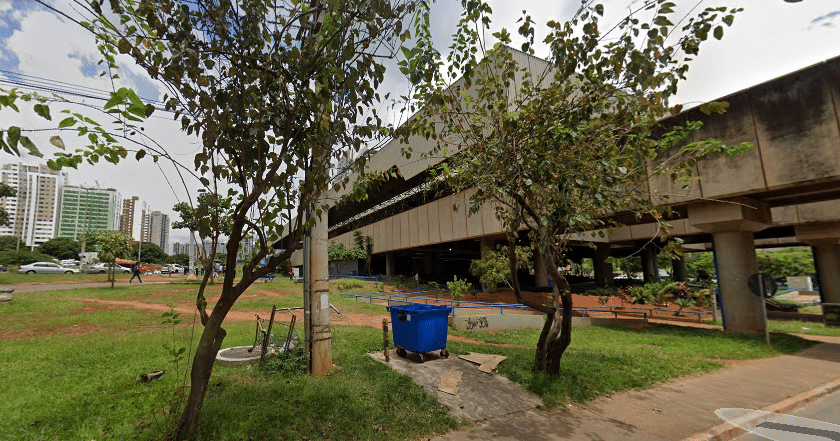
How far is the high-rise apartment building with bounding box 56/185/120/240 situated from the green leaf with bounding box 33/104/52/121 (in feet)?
430

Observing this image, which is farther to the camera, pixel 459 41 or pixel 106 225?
pixel 106 225

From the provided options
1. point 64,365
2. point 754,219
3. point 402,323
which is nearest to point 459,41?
point 402,323

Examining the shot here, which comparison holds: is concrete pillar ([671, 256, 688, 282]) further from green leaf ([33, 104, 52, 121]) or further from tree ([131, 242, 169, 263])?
tree ([131, 242, 169, 263])

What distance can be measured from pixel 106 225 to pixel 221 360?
133 m

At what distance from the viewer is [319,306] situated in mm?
6598

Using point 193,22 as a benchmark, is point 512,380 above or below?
below

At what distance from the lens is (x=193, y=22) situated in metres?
3.74

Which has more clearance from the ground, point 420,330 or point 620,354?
point 420,330

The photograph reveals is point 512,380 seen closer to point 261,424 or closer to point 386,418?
point 386,418

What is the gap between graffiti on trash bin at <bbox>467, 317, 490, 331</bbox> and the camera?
44.1 ft

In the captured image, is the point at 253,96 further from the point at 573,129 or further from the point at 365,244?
the point at 365,244

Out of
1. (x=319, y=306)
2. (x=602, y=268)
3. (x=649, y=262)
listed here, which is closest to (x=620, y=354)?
(x=319, y=306)

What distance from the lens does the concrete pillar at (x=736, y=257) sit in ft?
42.6

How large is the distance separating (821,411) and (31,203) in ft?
487
